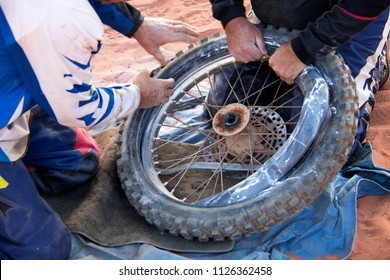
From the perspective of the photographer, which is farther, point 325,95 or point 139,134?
point 139,134

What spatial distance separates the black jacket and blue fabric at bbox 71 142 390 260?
0.76 meters

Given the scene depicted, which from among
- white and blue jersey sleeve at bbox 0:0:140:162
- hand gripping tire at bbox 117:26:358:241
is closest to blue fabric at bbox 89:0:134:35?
hand gripping tire at bbox 117:26:358:241

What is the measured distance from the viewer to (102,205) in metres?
2.98

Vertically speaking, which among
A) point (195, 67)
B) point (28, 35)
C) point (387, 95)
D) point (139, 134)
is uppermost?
point (28, 35)

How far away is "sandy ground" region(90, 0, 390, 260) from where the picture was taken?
2.69m

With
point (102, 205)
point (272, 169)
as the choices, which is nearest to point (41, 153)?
point (102, 205)

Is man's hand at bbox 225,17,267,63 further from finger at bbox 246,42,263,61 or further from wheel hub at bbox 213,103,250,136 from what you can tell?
wheel hub at bbox 213,103,250,136

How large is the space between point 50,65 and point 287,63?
119 cm

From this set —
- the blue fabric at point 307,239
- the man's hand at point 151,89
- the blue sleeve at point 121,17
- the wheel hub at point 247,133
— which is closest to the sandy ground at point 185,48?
the blue fabric at point 307,239

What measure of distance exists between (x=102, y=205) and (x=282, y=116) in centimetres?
119

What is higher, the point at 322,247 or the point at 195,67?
the point at 195,67

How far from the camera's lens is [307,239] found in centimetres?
271
